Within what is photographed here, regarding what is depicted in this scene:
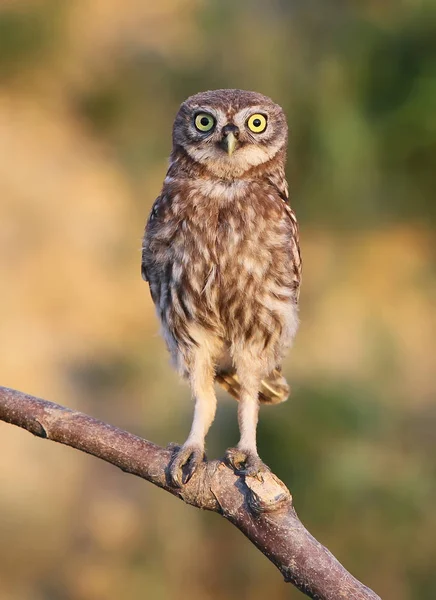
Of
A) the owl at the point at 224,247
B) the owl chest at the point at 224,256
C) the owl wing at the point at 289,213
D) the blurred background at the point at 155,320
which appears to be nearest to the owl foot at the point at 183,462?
the owl at the point at 224,247

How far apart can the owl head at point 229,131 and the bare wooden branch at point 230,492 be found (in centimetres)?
91

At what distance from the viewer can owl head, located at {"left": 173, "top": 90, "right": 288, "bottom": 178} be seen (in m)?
3.00

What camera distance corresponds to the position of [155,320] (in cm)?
860

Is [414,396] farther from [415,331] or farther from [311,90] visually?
[311,90]

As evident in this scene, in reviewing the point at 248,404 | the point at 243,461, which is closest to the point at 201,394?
the point at 248,404

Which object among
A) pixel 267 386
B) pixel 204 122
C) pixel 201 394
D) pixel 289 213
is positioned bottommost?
pixel 201 394

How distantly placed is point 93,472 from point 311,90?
383 cm

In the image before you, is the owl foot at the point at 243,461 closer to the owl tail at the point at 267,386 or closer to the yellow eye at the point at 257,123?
the owl tail at the point at 267,386

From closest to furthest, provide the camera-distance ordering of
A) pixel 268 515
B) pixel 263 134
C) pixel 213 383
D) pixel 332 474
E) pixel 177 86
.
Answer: pixel 268 515, pixel 263 134, pixel 213 383, pixel 332 474, pixel 177 86

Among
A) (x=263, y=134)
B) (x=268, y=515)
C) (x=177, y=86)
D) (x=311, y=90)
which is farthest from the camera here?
(x=177, y=86)

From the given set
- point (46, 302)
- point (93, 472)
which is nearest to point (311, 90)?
point (46, 302)

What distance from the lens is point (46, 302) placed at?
9.14 meters

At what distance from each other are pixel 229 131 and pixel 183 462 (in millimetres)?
979

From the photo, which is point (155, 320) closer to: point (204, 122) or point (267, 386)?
point (267, 386)
